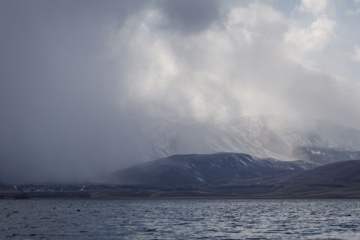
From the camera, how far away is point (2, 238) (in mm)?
96250

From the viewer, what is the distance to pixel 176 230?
4336 inches

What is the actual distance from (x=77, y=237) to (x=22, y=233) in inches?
667

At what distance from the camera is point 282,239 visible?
88938 millimetres

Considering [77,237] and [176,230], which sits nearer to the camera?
[77,237]

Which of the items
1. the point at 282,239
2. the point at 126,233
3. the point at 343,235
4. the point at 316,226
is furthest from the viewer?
the point at 316,226

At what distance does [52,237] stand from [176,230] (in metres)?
30.3

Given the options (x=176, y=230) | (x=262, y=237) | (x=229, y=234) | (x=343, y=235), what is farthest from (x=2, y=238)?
(x=343, y=235)

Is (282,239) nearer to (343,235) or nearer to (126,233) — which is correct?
(343,235)

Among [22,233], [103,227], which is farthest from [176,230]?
[22,233]

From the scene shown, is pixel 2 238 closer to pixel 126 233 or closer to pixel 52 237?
pixel 52 237

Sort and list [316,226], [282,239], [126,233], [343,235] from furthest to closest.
→ [316,226] → [126,233] → [343,235] → [282,239]

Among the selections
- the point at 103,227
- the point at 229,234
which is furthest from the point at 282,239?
the point at 103,227

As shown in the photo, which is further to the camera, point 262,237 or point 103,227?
point 103,227

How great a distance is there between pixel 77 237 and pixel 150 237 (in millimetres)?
16434
